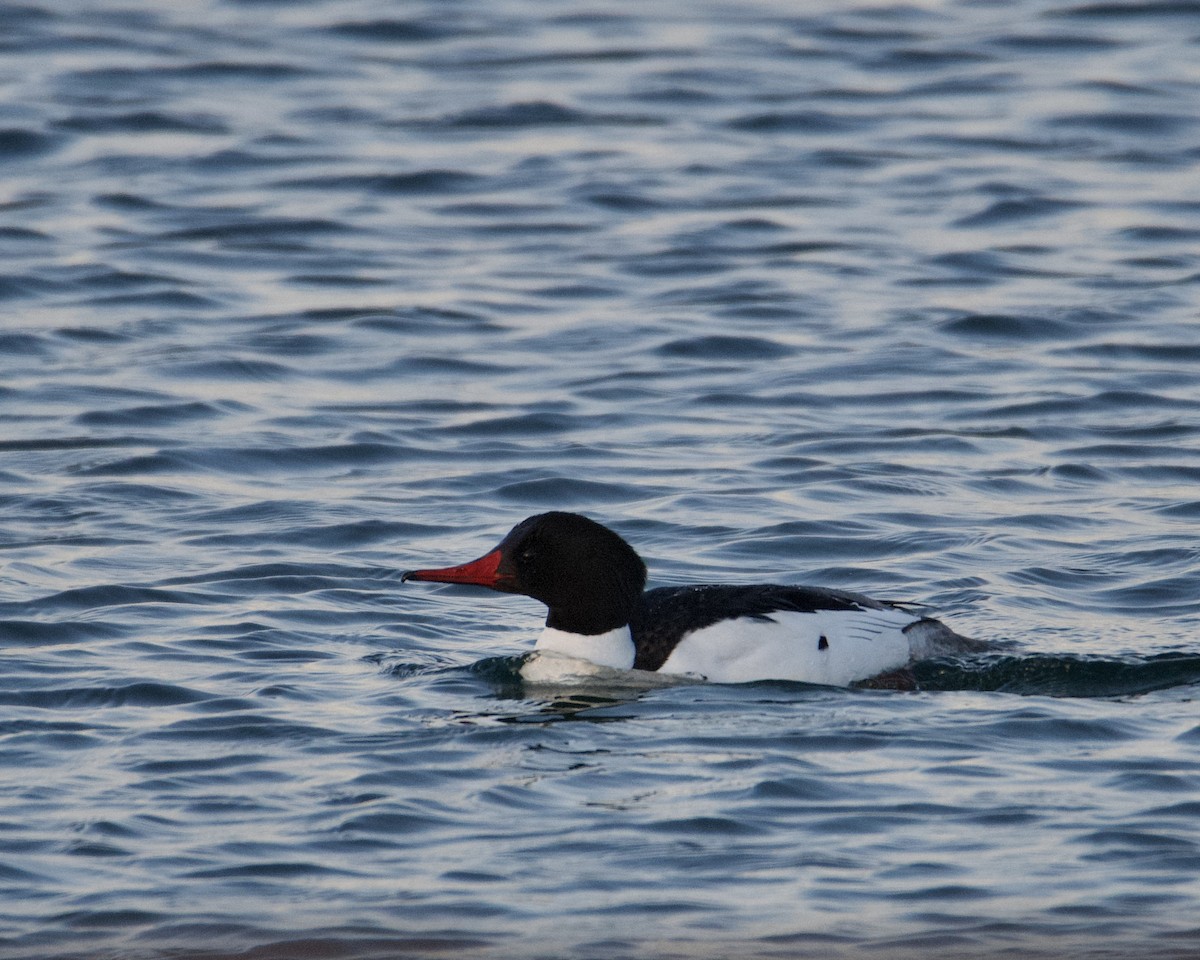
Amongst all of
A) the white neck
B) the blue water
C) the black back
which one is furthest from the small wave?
the white neck

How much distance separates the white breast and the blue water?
0.13 meters

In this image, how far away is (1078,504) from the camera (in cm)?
1238

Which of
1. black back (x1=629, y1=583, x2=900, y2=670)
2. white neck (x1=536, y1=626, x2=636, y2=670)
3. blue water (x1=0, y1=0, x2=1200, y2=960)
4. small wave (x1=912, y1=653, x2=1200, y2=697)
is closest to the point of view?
blue water (x1=0, y1=0, x2=1200, y2=960)

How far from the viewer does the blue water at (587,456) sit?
717cm

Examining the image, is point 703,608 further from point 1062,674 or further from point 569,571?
point 1062,674

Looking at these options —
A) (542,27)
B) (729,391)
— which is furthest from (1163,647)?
(542,27)

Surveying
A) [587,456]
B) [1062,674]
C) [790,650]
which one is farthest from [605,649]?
[587,456]

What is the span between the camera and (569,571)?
9539 millimetres

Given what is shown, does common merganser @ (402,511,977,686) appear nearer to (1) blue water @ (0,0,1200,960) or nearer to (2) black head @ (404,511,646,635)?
(2) black head @ (404,511,646,635)

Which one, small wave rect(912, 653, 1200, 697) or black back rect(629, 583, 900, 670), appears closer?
small wave rect(912, 653, 1200, 697)

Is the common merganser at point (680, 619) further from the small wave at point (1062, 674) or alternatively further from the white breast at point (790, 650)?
the small wave at point (1062, 674)

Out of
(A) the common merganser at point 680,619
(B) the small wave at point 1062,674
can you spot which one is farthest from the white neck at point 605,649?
(B) the small wave at point 1062,674

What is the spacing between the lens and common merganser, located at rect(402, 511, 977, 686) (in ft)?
30.4

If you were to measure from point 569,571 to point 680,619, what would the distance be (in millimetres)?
553
